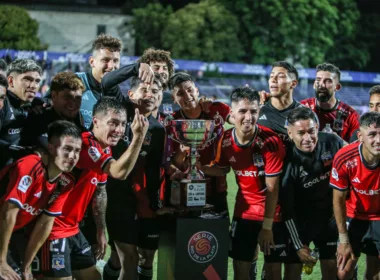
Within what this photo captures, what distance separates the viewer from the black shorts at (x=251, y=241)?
5.95m

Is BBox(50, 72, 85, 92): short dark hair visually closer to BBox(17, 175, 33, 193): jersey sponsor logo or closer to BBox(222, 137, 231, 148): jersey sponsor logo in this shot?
BBox(17, 175, 33, 193): jersey sponsor logo

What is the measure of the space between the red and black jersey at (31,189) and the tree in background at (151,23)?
1358 inches

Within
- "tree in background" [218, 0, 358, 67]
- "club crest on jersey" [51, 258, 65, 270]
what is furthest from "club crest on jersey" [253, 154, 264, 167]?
"tree in background" [218, 0, 358, 67]

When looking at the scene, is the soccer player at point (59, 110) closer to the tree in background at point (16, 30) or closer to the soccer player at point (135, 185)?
the soccer player at point (135, 185)

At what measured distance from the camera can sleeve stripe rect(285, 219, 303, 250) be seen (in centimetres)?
593

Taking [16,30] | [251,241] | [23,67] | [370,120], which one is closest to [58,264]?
[251,241]

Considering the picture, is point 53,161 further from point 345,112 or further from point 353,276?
point 345,112

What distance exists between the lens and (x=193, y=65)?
104 ft

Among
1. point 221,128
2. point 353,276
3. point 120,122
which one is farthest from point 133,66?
point 353,276

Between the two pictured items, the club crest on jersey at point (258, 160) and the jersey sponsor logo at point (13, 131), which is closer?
the jersey sponsor logo at point (13, 131)

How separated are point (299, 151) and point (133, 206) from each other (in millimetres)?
1602

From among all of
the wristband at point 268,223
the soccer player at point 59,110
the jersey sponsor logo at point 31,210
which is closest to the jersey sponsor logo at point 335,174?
the wristband at point 268,223

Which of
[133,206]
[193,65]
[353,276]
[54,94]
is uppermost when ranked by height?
[193,65]

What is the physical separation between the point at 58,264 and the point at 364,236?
2661mm
